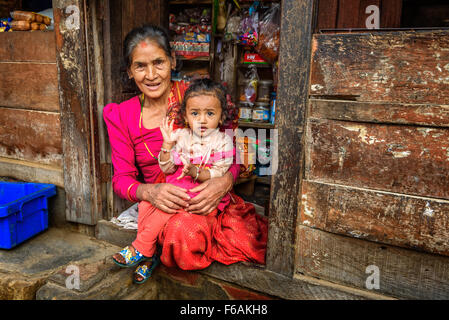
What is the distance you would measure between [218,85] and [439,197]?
1.31m

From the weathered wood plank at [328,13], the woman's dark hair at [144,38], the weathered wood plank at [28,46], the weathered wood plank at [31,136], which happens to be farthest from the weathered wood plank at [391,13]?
the weathered wood plank at [31,136]

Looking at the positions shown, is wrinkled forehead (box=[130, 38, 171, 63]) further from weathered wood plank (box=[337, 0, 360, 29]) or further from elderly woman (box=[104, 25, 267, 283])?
weathered wood plank (box=[337, 0, 360, 29])

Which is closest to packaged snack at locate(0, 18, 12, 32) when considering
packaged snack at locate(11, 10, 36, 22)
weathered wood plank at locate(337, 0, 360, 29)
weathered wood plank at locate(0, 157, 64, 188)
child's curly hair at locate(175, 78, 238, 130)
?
packaged snack at locate(11, 10, 36, 22)

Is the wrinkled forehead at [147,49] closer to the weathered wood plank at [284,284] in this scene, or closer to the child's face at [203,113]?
the child's face at [203,113]

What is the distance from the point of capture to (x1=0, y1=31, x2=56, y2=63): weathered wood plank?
7.97ft

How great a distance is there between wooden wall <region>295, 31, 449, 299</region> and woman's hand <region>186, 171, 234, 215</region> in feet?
1.73

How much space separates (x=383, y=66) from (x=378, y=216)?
67 centimetres

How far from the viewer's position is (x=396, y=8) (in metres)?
2.66

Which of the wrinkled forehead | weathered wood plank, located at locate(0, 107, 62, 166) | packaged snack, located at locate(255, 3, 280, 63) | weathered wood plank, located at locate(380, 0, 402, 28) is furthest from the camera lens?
packaged snack, located at locate(255, 3, 280, 63)

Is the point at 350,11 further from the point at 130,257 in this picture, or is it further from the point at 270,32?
the point at 130,257

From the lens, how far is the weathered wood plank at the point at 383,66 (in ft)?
4.67

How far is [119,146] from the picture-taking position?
2318 millimetres
